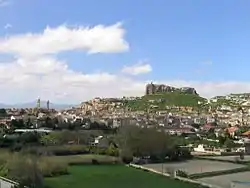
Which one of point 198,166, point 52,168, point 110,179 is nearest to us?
point 110,179

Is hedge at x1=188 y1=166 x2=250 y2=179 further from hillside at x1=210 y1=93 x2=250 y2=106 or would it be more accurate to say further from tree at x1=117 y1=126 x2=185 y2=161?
hillside at x1=210 y1=93 x2=250 y2=106

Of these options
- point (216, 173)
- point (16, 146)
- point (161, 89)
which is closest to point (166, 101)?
point (161, 89)

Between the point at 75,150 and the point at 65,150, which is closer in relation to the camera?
the point at 65,150

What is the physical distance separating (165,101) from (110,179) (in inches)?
4590

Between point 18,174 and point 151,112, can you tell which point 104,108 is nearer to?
point 151,112

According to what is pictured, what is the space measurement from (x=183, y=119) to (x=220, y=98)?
65339 millimetres

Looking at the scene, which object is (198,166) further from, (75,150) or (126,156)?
(75,150)

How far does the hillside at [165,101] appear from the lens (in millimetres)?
143875

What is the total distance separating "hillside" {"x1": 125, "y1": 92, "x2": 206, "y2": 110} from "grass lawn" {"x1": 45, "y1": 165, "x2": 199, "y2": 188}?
102m

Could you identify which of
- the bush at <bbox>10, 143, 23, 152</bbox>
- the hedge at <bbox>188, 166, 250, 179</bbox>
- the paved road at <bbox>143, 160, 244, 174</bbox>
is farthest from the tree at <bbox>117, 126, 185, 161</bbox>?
the bush at <bbox>10, 143, 23, 152</bbox>

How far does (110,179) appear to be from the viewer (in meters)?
31.7

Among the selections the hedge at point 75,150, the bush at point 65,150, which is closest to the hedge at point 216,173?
the hedge at point 75,150

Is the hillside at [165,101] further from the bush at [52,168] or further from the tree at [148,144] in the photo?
the bush at [52,168]

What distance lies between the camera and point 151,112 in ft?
436
